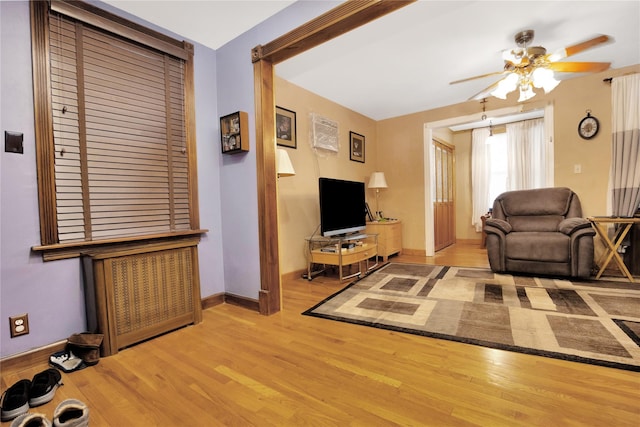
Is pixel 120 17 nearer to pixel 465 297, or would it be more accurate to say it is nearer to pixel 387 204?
pixel 465 297

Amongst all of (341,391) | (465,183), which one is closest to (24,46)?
(341,391)

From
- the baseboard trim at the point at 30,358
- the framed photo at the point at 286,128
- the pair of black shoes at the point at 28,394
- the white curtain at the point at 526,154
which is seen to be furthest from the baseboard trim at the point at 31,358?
the white curtain at the point at 526,154

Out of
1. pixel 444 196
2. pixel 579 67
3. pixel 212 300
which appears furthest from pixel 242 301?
pixel 444 196

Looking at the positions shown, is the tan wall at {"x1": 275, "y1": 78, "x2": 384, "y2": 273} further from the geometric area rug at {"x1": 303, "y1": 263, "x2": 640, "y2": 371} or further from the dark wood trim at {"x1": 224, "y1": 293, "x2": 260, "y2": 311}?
the geometric area rug at {"x1": 303, "y1": 263, "x2": 640, "y2": 371}

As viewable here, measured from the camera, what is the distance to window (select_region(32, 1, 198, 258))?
1.75 meters

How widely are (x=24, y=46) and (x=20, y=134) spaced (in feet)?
1.69

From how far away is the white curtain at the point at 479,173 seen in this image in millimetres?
5855

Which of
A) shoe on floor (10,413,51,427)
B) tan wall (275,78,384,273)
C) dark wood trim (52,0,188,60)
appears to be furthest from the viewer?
tan wall (275,78,384,273)

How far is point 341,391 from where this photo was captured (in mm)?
1366

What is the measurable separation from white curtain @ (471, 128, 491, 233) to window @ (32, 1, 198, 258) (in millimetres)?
5573

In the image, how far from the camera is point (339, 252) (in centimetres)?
330

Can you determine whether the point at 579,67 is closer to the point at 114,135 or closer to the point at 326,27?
the point at 326,27

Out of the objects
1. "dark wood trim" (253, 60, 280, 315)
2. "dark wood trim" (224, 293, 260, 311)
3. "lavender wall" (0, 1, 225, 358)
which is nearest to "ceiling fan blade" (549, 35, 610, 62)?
"dark wood trim" (253, 60, 280, 315)

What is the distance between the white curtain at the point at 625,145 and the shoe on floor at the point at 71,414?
16.9 feet
